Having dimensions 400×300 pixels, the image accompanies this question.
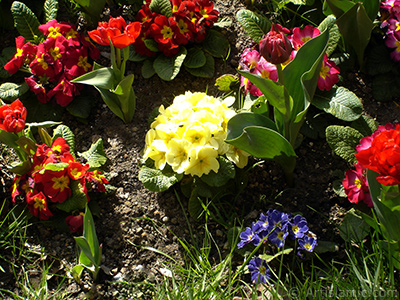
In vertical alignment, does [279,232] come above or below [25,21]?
below

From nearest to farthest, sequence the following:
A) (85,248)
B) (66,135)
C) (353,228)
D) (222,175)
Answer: (85,248)
(353,228)
(222,175)
(66,135)

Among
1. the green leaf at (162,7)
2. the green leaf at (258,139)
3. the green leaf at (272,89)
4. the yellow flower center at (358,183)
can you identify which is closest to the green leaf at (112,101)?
the green leaf at (162,7)

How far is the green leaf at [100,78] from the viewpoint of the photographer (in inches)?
84.9

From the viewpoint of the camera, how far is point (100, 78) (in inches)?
86.0

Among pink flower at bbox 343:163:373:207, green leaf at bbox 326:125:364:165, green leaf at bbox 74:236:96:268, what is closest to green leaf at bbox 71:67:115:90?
green leaf at bbox 74:236:96:268

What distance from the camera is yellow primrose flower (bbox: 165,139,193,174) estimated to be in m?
2.04

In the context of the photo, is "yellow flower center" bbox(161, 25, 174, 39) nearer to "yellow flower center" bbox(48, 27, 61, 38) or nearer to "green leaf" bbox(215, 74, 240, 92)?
"green leaf" bbox(215, 74, 240, 92)

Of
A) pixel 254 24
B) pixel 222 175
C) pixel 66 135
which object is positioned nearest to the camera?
pixel 222 175

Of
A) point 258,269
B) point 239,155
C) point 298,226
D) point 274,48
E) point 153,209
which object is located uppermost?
point 274,48

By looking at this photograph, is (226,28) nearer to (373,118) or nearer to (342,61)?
(342,61)

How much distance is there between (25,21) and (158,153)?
1181mm

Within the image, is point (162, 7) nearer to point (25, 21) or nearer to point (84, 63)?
point (84, 63)

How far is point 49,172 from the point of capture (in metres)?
2.13

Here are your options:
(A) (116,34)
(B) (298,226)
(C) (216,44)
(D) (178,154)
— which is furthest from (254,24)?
(B) (298,226)
